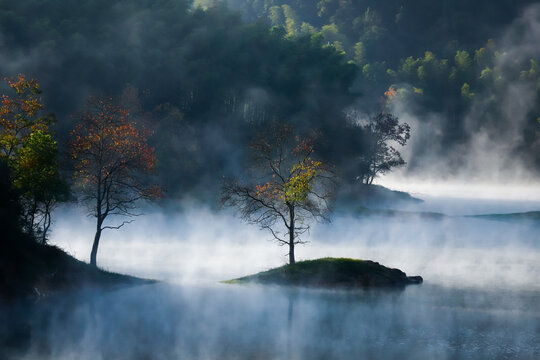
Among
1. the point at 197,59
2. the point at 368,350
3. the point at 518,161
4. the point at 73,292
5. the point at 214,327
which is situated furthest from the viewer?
the point at 518,161

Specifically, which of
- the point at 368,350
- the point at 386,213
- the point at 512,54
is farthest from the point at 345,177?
the point at 512,54

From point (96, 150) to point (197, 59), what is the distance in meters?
67.4

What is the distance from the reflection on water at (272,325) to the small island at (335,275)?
4.49 ft

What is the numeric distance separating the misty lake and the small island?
139cm

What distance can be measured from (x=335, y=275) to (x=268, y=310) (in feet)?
28.2

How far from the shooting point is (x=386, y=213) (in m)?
120

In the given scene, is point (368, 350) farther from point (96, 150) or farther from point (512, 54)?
point (512, 54)

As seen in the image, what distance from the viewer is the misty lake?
36.7m

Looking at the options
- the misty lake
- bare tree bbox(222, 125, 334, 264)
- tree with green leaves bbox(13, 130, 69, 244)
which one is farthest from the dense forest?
tree with green leaves bbox(13, 130, 69, 244)

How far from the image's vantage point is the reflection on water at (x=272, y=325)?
36188mm

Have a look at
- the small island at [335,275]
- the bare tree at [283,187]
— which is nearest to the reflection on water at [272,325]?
the small island at [335,275]

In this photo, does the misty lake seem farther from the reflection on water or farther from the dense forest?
the dense forest

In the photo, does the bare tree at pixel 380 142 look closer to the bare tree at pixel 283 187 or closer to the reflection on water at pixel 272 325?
the bare tree at pixel 283 187

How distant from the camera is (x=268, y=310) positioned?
46188 mm
